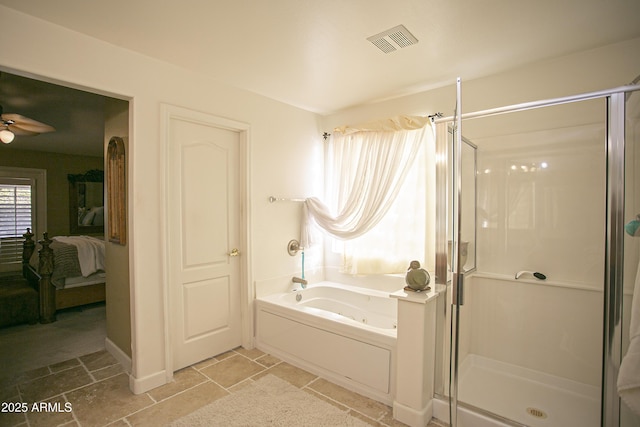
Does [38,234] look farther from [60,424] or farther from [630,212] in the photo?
[630,212]

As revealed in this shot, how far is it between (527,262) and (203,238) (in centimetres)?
279

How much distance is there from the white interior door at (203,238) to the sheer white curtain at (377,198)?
3.11ft

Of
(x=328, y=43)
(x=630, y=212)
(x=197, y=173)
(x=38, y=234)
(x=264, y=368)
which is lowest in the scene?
(x=264, y=368)

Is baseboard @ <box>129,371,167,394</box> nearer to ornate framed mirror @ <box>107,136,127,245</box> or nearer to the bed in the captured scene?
ornate framed mirror @ <box>107,136,127,245</box>

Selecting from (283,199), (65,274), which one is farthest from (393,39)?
(65,274)

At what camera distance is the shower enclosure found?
2.15 meters

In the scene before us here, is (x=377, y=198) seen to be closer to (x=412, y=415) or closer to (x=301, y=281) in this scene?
(x=301, y=281)

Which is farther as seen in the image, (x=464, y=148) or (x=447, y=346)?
(x=464, y=148)

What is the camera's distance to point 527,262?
2627 mm

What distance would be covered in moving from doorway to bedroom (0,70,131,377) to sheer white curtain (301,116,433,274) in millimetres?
1957

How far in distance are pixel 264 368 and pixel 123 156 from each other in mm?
2195

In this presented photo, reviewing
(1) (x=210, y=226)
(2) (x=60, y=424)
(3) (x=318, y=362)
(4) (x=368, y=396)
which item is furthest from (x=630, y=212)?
(2) (x=60, y=424)

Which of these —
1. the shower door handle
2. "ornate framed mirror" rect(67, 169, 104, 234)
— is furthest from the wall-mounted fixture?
"ornate framed mirror" rect(67, 169, 104, 234)

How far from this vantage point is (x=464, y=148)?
2.57m
